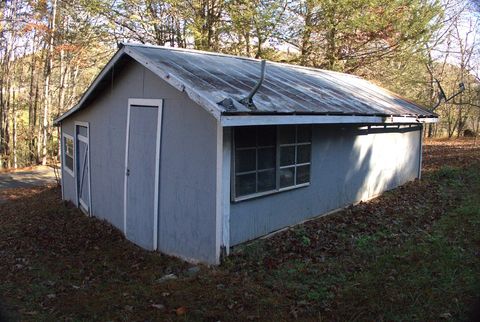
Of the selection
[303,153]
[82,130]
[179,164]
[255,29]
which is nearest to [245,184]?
[179,164]

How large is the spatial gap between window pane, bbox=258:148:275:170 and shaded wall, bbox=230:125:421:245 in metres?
0.50

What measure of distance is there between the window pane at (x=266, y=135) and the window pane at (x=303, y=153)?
0.78m

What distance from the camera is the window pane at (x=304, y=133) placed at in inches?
294

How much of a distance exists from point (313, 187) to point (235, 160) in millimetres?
2310

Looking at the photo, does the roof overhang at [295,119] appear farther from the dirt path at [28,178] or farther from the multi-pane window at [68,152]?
Result: the dirt path at [28,178]

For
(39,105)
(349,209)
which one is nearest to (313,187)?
(349,209)

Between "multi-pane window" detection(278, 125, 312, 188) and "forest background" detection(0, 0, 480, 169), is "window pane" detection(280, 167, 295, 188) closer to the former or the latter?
"multi-pane window" detection(278, 125, 312, 188)

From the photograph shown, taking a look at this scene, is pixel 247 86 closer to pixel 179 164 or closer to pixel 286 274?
pixel 179 164

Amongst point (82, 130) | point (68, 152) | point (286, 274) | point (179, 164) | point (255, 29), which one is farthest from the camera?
point (255, 29)

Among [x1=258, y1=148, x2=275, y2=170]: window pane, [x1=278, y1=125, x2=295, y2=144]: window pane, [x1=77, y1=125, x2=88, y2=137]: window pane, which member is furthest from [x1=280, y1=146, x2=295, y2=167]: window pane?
[x1=77, y1=125, x2=88, y2=137]: window pane

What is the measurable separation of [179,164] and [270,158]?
147 centimetres

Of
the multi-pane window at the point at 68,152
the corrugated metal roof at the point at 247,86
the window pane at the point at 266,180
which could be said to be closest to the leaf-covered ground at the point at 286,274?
the window pane at the point at 266,180

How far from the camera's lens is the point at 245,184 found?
6387 mm

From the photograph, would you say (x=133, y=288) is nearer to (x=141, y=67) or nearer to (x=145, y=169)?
(x=145, y=169)
